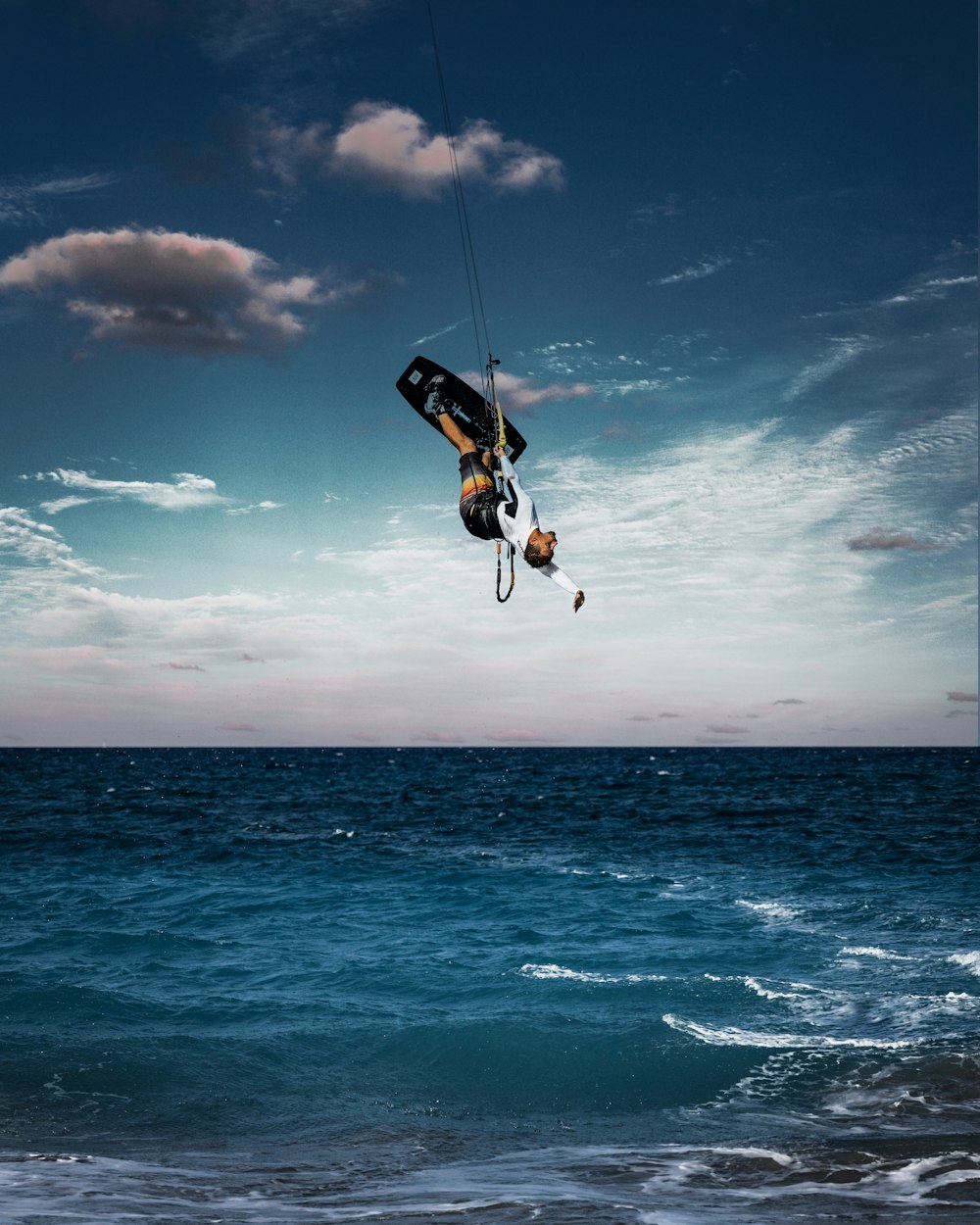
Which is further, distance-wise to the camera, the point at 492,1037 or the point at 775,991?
the point at 775,991

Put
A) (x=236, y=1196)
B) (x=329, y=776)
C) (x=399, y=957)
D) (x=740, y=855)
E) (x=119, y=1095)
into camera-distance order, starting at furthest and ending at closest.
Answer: (x=329, y=776), (x=740, y=855), (x=399, y=957), (x=119, y=1095), (x=236, y=1196)

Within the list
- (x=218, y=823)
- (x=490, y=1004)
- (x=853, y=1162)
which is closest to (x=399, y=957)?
(x=490, y=1004)

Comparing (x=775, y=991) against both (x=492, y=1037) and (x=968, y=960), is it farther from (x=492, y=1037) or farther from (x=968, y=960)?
(x=492, y=1037)

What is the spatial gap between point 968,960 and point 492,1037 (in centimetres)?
1119

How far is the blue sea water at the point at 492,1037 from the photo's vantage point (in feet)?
35.3

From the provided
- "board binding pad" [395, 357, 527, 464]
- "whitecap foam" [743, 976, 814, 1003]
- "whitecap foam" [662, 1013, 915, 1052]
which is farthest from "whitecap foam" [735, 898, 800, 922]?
"board binding pad" [395, 357, 527, 464]

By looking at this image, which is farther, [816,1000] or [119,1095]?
[816,1000]

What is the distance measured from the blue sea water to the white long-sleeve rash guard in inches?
251

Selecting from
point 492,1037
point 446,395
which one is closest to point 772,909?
point 492,1037

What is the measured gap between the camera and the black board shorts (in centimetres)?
819

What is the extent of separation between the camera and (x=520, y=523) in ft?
26.1

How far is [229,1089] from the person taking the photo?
49.8ft

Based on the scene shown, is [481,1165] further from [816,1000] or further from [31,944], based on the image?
[31,944]

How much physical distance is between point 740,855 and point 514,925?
52.9ft
